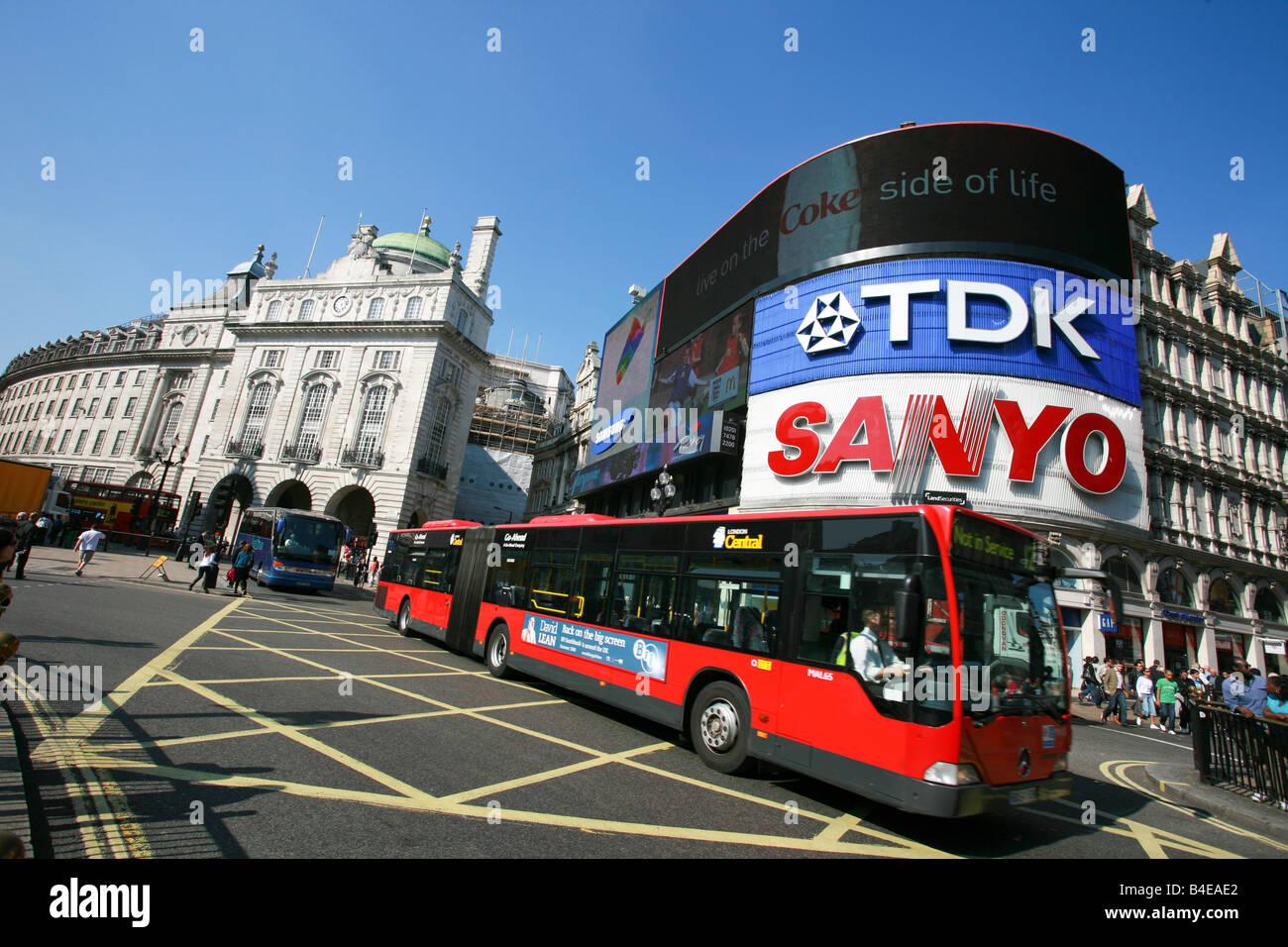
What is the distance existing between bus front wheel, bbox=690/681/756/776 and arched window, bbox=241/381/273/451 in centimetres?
4639

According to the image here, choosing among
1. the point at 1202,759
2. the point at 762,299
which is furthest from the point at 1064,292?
the point at 1202,759

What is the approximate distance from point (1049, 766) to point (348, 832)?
6353mm

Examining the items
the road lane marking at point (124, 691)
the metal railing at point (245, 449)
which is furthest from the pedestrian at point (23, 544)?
the metal railing at point (245, 449)

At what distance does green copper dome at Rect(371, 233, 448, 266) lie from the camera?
51344 millimetres

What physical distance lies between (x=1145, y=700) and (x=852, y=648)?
2002cm

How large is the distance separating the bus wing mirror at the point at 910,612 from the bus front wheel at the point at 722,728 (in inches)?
91.0

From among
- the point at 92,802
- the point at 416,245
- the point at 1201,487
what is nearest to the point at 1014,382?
the point at 1201,487

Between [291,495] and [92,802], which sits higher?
[291,495]

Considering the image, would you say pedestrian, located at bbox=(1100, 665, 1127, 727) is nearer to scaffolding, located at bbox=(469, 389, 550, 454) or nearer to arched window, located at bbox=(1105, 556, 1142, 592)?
arched window, located at bbox=(1105, 556, 1142, 592)

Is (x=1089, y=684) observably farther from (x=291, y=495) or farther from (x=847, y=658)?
Result: (x=291, y=495)

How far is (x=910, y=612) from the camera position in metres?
5.15

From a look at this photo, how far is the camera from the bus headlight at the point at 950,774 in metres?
4.92
